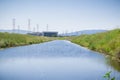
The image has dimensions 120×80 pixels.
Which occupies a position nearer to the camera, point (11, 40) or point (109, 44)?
point (109, 44)

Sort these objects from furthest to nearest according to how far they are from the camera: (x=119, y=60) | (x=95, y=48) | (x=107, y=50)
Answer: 1. (x=95, y=48)
2. (x=107, y=50)
3. (x=119, y=60)

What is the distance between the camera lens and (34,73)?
A: 25.0 meters

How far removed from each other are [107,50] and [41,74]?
26.4 meters

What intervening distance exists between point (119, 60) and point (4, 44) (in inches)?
1491

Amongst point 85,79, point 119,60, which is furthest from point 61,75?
point 119,60

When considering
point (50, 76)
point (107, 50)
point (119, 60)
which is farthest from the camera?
point (107, 50)

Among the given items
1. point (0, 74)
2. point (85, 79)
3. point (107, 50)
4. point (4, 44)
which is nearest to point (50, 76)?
point (85, 79)

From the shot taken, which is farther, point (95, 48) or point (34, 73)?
point (95, 48)

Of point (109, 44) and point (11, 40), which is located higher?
point (109, 44)

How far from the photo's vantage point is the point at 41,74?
2456 cm

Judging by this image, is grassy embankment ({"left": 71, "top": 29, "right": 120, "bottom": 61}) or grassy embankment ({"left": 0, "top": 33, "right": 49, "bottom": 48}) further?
grassy embankment ({"left": 0, "top": 33, "right": 49, "bottom": 48})

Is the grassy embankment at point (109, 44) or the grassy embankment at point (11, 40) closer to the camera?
the grassy embankment at point (109, 44)

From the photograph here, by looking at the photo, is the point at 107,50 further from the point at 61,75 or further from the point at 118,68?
the point at 61,75

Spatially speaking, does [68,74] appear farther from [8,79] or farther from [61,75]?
[8,79]
